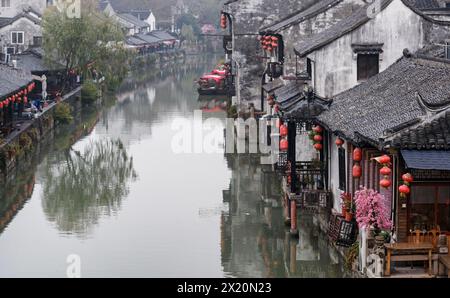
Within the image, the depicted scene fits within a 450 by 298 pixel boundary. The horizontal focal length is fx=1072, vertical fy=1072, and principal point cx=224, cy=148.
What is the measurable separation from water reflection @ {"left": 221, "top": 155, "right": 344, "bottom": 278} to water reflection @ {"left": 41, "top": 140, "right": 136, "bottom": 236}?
3.50 metres

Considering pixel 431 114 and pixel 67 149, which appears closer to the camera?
pixel 431 114

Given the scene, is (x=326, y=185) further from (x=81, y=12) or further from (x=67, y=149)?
(x=81, y=12)

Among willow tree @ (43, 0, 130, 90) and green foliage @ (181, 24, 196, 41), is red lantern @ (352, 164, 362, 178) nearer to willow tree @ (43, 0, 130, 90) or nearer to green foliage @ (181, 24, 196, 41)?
willow tree @ (43, 0, 130, 90)

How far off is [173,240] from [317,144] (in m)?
4.40

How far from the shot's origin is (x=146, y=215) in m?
28.7

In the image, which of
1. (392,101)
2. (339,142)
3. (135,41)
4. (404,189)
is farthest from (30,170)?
(135,41)

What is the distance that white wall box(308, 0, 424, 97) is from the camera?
28.6m

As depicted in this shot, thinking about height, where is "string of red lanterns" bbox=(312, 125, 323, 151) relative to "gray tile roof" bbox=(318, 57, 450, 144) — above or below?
below

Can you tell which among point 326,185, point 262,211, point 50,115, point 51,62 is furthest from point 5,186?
A: point 51,62

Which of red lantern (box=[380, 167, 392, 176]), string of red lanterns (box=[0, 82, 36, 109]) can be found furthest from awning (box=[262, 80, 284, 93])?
red lantern (box=[380, 167, 392, 176])

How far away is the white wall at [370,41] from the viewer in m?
28.6

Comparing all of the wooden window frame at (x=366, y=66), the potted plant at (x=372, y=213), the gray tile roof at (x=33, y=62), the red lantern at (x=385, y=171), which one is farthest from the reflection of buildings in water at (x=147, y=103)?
the red lantern at (x=385, y=171)

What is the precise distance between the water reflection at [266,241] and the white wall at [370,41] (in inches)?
149

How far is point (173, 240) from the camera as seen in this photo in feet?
83.8
